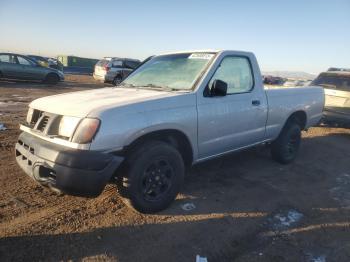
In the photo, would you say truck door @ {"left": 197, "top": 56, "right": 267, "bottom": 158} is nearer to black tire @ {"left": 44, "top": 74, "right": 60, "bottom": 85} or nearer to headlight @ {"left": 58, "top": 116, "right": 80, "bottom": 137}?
headlight @ {"left": 58, "top": 116, "right": 80, "bottom": 137}

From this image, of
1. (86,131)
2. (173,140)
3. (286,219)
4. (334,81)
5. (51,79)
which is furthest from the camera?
(51,79)

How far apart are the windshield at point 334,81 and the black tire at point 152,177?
6517 mm

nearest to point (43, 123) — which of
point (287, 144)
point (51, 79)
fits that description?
point (287, 144)

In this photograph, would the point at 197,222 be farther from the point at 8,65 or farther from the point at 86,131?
the point at 8,65

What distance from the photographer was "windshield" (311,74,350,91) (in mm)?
8695

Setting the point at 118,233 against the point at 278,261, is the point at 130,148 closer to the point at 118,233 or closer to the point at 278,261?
the point at 118,233

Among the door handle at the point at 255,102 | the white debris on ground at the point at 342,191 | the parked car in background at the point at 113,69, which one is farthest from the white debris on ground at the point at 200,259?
the parked car in background at the point at 113,69

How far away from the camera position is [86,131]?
319cm

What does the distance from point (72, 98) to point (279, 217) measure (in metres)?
2.81

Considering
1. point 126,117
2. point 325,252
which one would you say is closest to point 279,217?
point 325,252

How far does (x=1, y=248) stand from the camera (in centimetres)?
303

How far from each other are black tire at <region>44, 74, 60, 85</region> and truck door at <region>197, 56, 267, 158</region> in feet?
52.3

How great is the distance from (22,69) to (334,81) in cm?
1518

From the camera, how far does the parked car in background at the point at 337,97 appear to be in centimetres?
835
